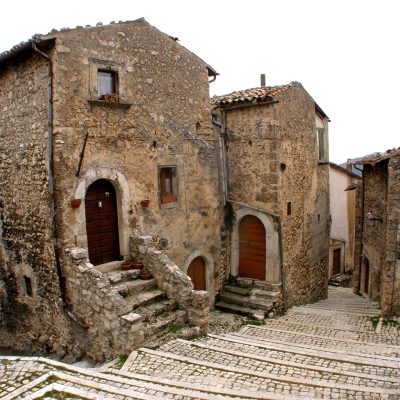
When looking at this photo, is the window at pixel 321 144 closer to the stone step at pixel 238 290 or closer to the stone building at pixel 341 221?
the stone building at pixel 341 221

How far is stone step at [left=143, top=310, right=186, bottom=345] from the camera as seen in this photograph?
8.27m

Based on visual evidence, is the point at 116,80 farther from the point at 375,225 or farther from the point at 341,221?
the point at 341,221

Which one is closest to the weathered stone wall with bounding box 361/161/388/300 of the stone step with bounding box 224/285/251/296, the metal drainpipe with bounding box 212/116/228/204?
the stone step with bounding box 224/285/251/296

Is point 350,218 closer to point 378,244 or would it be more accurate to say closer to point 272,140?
point 378,244

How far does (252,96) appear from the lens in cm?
1248

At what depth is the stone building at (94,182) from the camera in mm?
8570

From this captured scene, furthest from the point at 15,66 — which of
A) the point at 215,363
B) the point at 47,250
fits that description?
the point at 215,363

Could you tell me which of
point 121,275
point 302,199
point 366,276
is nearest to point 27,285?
point 121,275

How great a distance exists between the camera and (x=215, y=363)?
704 centimetres

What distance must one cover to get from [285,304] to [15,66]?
34.9 ft

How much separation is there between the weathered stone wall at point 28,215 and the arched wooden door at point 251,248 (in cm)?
645

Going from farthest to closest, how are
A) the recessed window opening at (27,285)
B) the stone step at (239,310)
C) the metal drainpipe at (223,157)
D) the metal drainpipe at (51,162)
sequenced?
the metal drainpipe at (223,157), the stone step at (239,310), the recessed window opening at (27,285), the metal drainpipe at (51,162)

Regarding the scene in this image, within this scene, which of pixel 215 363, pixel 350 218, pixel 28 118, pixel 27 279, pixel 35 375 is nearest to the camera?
pixel 35 375

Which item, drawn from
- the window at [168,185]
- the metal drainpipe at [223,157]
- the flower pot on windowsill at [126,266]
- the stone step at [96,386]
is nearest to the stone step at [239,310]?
the metal drainpipe at [223,157]
